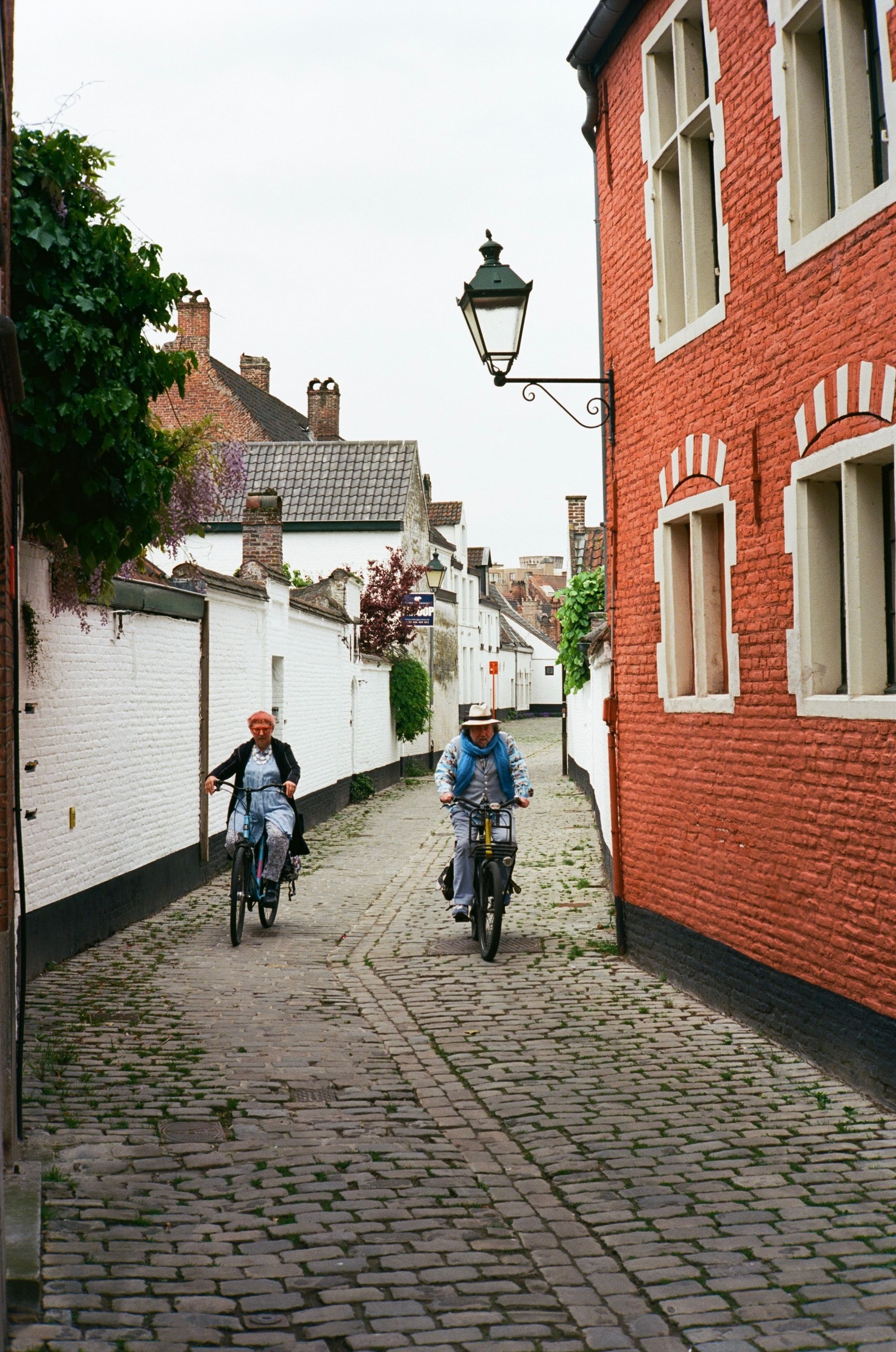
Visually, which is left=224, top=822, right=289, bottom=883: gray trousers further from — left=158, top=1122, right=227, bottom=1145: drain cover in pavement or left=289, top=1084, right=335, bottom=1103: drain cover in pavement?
left=158, top=1122, right=227, bottom=1145: drain cover in pavement

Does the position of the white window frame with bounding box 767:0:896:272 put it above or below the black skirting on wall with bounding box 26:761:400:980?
above

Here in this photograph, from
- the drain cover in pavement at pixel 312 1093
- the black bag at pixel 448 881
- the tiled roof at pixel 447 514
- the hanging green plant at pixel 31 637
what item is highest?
the tiled roof at pixel 447 514

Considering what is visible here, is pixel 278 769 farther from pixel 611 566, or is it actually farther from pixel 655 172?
pixel 655 172

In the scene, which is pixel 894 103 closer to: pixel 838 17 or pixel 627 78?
pixel 838 17

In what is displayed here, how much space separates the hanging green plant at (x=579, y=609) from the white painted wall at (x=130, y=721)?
393 centimetres

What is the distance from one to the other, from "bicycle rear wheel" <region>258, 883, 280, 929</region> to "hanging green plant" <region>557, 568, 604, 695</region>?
24.9ft

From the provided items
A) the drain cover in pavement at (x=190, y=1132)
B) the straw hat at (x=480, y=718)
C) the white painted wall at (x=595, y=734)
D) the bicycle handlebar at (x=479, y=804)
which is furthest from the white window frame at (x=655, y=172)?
the drain cover in pavement at (x=190, y=1132)

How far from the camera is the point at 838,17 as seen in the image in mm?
6820

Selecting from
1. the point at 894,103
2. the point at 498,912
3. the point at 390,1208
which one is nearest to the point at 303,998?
the point at 498,912

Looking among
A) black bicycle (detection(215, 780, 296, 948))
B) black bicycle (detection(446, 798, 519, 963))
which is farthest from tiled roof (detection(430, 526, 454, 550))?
black bicycle (detection(446, 798, 519, 963))

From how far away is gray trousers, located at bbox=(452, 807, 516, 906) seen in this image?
11.0 metres

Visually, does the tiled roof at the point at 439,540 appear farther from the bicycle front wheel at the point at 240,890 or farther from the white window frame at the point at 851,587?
the white window frame at the point at 851,587

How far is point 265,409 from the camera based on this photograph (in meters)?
45.4

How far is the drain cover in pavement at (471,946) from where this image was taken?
35.7 ft
